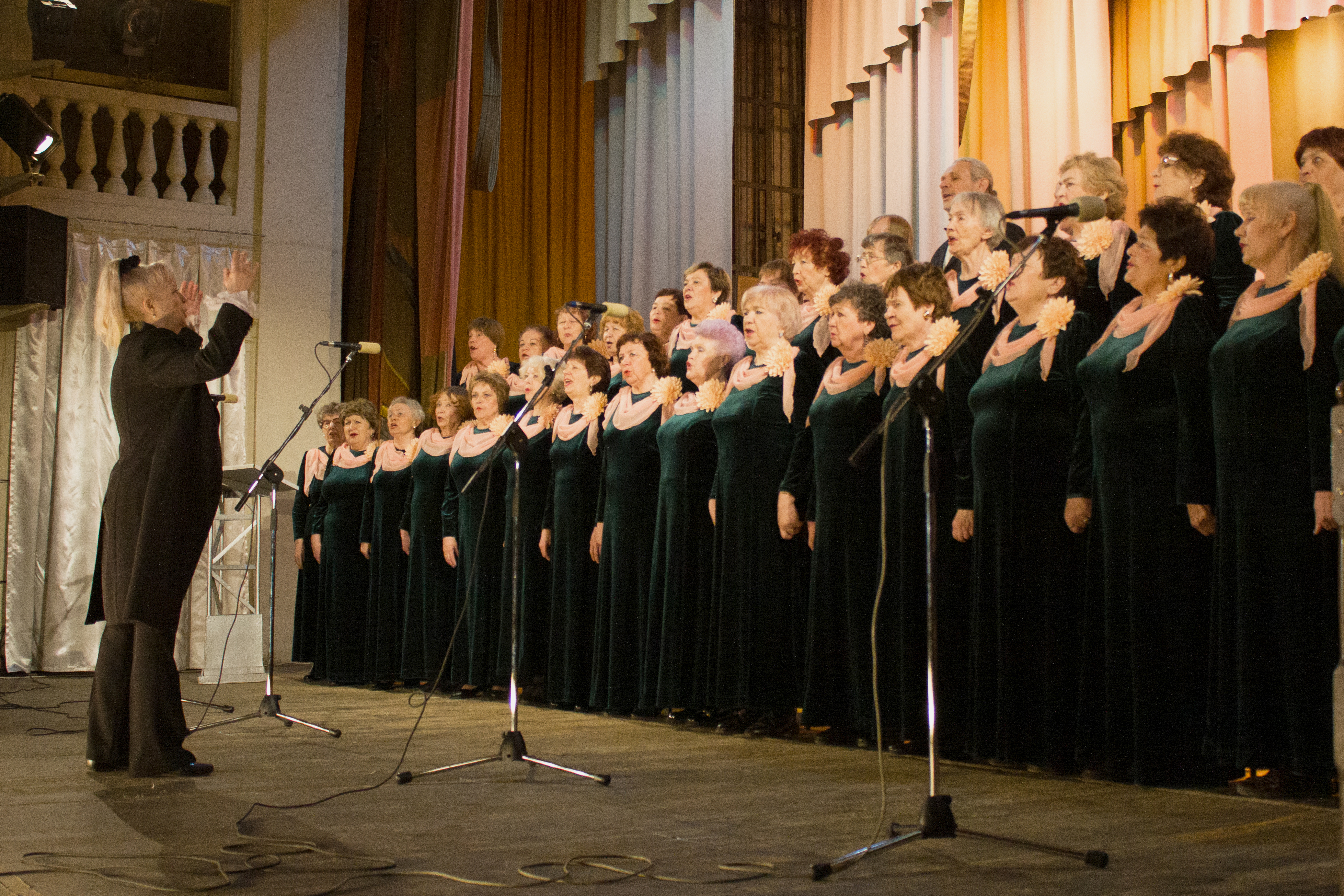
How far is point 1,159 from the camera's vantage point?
8.33 metres

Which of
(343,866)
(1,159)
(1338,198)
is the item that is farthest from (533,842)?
(1,159)

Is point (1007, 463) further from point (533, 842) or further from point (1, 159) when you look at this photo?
point (1, 159)

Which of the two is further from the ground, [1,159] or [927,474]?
[1,159]

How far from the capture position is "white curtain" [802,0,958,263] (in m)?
7.03

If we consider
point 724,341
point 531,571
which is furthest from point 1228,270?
point 531,571

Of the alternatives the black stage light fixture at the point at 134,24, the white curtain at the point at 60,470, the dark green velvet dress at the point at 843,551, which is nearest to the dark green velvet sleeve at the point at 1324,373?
the dark green velvet dress at the point at 843,551

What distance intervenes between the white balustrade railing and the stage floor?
5.07 metres

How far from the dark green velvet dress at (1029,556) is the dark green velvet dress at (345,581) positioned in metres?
4.44

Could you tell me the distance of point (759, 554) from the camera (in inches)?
199

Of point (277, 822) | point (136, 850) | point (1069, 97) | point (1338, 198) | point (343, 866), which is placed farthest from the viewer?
point (1069, 97)

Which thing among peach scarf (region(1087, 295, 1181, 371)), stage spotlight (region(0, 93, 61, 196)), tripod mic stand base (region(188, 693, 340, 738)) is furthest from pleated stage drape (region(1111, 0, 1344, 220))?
stage spotlight (region(0, 93, 61, 196))

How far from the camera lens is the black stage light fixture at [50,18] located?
742 centimetres

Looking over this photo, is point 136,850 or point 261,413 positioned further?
point 261,413

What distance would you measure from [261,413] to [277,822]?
6273mm
